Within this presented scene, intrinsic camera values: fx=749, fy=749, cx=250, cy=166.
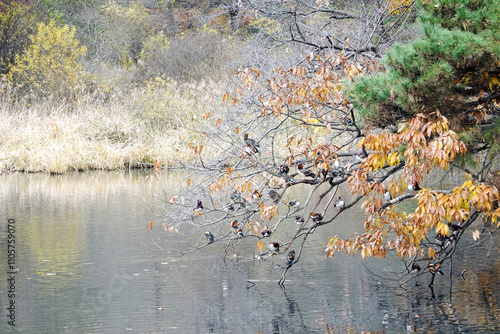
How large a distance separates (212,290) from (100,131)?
45.0 feet

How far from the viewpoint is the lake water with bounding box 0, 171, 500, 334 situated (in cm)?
631

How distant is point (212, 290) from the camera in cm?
761

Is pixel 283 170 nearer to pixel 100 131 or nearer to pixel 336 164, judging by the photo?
pixel 336 164

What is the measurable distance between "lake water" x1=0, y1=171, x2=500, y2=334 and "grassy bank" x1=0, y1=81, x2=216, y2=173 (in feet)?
26.6

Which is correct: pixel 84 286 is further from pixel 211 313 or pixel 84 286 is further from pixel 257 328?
pixel 257 328

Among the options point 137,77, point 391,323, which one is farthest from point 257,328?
point 137,77

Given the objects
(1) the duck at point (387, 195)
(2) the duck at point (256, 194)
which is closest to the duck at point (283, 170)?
(2) the duck at point (256, 194)

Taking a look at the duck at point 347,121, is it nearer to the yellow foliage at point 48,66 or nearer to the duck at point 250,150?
the duck at point 250,150

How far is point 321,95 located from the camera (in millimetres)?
7559

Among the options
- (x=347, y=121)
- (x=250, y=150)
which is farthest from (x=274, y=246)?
(x=347, y=121)

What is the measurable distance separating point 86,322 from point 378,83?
10.6 feet

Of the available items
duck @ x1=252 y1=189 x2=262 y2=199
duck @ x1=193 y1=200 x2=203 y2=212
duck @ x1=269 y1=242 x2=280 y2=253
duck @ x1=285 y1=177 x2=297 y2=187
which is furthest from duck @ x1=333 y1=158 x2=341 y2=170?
duck @ x1=193 y1=200 x2=203 y2=212

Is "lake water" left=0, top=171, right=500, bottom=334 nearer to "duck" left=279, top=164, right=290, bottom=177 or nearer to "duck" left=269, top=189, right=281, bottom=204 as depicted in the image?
"duck" left=269, top=189, right=281, bottom=204

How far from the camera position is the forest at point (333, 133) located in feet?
18.4
